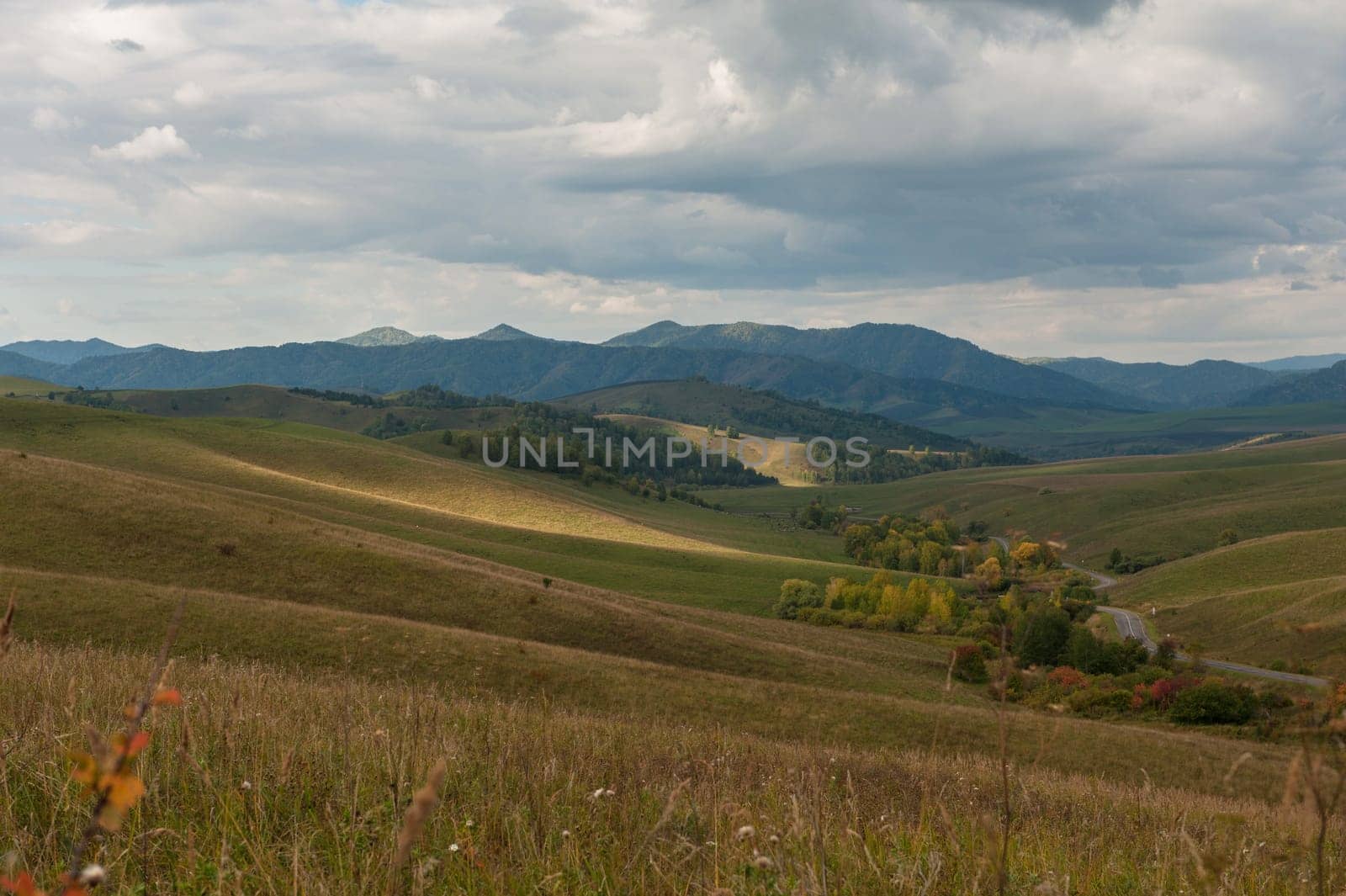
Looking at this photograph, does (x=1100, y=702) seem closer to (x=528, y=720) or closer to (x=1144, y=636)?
(x=1144, y=636)

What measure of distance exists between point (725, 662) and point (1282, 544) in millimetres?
142298

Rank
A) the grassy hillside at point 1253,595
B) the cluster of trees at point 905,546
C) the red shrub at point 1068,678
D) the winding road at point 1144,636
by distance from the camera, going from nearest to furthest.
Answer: the red shrub at point 1068,678
the winding road at point 1144,636
the grassy hillside at point 1253,595
the cluster of trees at point 905,546

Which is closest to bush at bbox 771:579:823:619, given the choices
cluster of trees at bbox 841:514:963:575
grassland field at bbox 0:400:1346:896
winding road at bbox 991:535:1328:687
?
grassland field at bbox 0:400:1346:896

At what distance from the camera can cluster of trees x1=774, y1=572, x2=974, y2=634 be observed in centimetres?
10169

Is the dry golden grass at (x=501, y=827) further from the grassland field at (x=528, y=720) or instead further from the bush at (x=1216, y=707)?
the bush at (x=1216, y=707)

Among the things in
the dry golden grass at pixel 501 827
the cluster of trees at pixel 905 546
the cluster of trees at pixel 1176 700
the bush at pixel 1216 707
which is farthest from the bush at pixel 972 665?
the cluster of trees at pixel 905 546

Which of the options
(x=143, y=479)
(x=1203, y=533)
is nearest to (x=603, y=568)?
(x=143, y=479)

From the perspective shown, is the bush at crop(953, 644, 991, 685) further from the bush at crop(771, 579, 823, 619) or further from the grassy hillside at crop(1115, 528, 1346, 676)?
the grassy hillside at crop(1115, 528, 1346, 676)

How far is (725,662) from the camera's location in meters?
49.3

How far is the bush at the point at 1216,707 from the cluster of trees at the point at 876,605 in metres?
38.6

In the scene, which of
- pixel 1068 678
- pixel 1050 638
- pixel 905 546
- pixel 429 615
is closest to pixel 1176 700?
pixel 1068 678

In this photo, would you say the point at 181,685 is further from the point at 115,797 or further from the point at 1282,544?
the point at 1282,544

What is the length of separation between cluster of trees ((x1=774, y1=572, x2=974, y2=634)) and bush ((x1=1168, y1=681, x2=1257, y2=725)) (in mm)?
38612

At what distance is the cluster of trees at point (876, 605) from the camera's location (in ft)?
334
